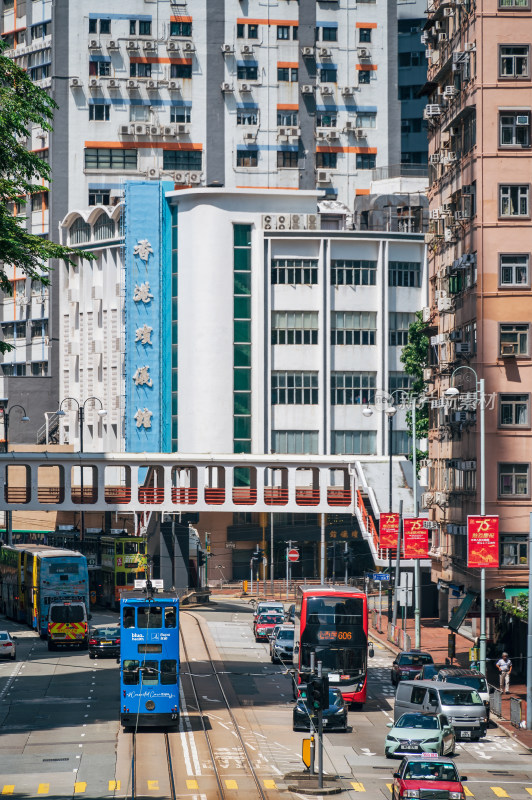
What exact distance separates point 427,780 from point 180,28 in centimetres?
10753

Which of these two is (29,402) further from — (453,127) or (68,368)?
(453,127)

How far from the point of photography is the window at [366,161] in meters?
134

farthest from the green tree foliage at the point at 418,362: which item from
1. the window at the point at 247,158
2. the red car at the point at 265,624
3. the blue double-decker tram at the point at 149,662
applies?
the blue double-decker tram at the point at 149,662

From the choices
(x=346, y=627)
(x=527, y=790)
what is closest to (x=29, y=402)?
(x=346, y=627)

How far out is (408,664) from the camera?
5831 centimetres

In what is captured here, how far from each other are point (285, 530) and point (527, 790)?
8019cm

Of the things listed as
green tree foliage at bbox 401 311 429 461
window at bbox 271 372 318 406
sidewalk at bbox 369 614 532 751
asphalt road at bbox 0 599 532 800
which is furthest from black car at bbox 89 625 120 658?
window at bbox 271 372 318 406

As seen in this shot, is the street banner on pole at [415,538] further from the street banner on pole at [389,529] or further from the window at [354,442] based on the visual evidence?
the window at [354,442]

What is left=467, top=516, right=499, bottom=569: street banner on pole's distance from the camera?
175 ft

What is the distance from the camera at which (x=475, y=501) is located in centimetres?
6247

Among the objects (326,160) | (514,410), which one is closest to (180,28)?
(326,160)

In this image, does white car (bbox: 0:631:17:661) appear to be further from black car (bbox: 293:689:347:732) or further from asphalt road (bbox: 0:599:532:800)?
black car (bbox: 293:689:347:732)

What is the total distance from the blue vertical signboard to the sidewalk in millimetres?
34843

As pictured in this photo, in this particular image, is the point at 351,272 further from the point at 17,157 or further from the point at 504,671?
the point at 17,157
